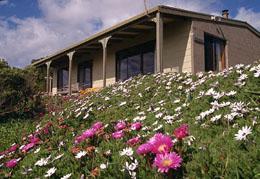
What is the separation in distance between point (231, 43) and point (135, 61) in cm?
433

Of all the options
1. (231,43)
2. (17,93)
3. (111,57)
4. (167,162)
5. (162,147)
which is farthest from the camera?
(111,57)

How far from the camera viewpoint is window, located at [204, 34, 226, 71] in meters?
15.6

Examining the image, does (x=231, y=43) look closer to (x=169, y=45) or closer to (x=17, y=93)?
(x=169, y=45)

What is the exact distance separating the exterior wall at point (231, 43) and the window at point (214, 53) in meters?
0.20

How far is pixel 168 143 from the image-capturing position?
8.30 feet

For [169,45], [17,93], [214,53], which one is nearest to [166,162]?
[17,93]

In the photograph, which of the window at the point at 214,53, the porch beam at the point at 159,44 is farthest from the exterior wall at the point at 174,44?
the porch beam at the point at 159,44

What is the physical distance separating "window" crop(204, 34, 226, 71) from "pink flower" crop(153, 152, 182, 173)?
13.3 meters

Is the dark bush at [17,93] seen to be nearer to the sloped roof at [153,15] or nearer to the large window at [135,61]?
the sloped roof at [153,15]

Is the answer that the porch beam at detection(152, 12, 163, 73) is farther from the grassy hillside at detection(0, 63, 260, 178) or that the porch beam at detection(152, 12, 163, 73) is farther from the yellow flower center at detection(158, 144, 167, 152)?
the yellow flower center at detection(158, 144, 167, 152)

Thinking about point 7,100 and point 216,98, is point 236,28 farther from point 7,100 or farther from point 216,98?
point 216,98

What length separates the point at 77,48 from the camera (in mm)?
19812

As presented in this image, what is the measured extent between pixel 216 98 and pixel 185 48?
35.8 ft

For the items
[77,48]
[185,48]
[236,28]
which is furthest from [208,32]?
[77,48]
